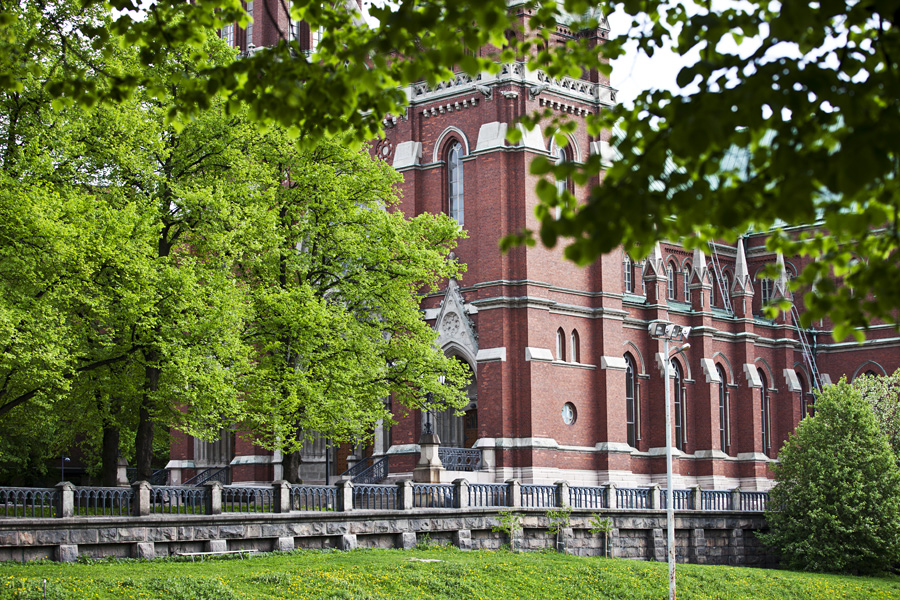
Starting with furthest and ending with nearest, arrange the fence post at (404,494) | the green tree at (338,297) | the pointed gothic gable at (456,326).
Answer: the pointed gothic gable at (456,326), the green tree at (338,297), the fence post at (404,494)

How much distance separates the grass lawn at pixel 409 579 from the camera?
18.5m

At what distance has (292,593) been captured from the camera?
786 inches

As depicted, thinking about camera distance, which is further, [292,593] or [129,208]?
[129,208]

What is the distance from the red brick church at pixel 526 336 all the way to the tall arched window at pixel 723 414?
72cm

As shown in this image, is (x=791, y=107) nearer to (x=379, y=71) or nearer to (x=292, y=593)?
(x=379, y=71)

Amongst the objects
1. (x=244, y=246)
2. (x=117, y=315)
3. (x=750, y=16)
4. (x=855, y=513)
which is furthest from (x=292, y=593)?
(x=855, y=513)

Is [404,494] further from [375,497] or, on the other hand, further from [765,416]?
[765,416]

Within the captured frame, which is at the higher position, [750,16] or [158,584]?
[750,16]

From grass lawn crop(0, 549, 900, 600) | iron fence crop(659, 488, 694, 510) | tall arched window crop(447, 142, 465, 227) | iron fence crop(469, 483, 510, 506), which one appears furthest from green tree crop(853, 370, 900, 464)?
tall arched window crop(447, 142, 465, 227)

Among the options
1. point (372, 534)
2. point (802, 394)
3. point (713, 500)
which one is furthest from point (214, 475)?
point (802, 394)

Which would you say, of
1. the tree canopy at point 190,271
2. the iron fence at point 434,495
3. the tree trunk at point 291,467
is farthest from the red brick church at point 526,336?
the tree canopy at point 190,271

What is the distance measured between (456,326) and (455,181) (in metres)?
5.53

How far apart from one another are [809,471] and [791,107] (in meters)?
32.4

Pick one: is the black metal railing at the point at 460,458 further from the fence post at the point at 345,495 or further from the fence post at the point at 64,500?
the fence post at the point at 64,500
